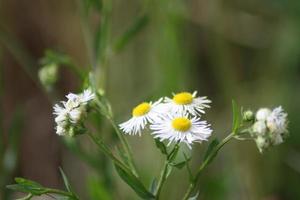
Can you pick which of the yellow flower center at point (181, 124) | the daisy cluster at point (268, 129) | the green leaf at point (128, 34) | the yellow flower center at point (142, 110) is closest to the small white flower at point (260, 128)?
the daisy cluster at point (268, 129)

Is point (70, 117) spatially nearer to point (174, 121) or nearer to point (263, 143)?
point (174, 121)

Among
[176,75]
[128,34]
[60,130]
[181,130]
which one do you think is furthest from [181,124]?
[176,75]

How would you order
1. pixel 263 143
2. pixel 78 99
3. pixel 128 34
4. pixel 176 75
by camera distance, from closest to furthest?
pixel 263 143 < pixel 78 99 < pixel 128 34 < pixel 176 75

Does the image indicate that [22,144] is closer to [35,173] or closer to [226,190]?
[35,173]

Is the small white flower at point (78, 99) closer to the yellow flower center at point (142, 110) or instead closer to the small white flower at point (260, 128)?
the yellow flower center at point (142, 110)

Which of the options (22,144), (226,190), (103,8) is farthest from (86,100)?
(22,144)
